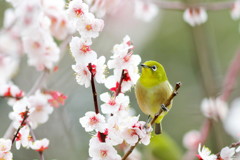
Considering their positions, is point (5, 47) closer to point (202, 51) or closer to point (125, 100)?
point (125, 100)

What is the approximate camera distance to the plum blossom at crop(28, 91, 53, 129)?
1.86 metres

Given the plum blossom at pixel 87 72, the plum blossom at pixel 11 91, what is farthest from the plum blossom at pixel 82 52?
the plum blossom at pixel 11 91

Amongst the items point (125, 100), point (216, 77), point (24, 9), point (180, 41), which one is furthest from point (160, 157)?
point (180, 41)

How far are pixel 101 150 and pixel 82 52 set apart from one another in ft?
1.25

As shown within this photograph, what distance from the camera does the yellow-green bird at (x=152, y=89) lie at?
6.89 feet

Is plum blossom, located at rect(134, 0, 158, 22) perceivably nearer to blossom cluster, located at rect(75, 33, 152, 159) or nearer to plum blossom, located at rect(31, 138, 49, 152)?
blossom cluster, located at rect(75, 33, 152, 159)

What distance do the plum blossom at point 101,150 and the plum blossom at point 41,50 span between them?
585 mm

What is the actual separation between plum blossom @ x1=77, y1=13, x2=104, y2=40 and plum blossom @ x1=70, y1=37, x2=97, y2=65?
34 millimetres

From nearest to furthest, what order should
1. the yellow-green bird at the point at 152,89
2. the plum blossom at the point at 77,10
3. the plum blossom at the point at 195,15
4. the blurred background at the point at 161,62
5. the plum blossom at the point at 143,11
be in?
1. the plum blossom at the point at 77,10
2. the yellow-green bird at the point at 152,89
3. the plum blossom at the point at 195,15
4. the plum blossom at the point at 143,11
5. the blurred background at the point at 161,62

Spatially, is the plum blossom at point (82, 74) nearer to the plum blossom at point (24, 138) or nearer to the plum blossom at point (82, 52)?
the plum blossom at point (82, 52)

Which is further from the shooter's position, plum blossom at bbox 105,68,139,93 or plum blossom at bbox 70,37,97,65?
plum blossom at bbox 105,68,139,93

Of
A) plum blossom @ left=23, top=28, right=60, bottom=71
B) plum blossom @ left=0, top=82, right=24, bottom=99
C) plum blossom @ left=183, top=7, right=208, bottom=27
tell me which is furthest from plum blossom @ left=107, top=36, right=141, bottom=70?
plum blossom @ left=183, top=7, right=208, bottom=27

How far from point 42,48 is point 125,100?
618 mm

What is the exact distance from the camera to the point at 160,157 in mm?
3080
